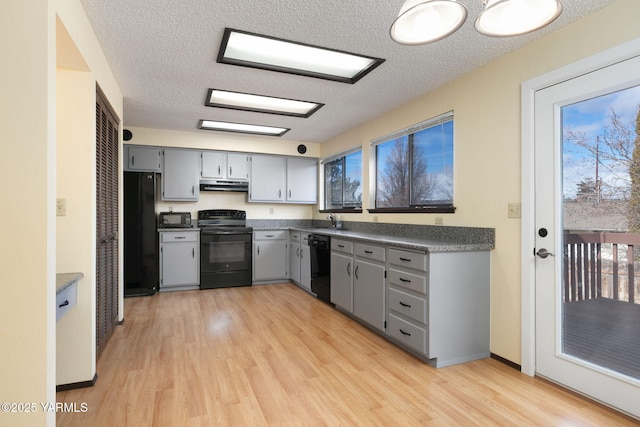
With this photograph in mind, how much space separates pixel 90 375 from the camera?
2.26 meters

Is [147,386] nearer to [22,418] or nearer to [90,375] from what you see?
[90,375]

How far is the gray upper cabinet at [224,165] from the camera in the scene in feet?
17.4

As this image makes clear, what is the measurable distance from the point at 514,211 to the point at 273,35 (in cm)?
219

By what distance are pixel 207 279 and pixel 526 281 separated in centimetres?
419

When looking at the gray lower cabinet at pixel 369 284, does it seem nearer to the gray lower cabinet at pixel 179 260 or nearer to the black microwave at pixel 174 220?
the gray lower cabinet at pixel 179 260

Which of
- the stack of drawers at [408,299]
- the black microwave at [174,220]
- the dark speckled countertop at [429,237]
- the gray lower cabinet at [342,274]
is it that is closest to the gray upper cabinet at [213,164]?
the black microwave at [174,220]

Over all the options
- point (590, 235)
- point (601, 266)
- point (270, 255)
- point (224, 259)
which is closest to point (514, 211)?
point (590, 235)

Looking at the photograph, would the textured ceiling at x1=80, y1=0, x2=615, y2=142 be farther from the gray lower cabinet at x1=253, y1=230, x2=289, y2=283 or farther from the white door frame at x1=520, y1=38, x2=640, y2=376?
the gray lower cabinet at x1=253, y1=230, x2=289, y2=283

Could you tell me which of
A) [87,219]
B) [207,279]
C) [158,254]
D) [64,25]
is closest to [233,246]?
[207,279]

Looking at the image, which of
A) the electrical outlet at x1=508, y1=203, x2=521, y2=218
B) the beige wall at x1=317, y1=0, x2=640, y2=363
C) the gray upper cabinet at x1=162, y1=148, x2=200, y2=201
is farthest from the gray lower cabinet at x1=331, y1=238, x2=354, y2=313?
the gray upper cabinet at x1=162, y1=148, x2=200, y2=201

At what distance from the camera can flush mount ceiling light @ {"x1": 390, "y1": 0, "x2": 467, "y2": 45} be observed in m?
1.52

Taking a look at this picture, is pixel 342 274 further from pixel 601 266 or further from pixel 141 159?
pixel 141 159

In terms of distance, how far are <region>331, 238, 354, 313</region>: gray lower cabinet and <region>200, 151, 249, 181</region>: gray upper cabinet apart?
2.32m

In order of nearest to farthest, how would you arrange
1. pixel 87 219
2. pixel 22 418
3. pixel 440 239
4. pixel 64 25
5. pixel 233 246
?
pixel 22 418 < pixel 64 25 < pixel 87 219 < pixel 440 239 < pixel 233 246
